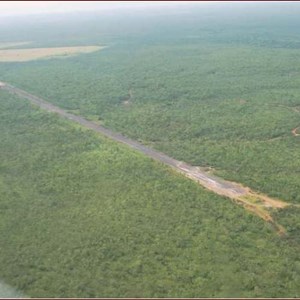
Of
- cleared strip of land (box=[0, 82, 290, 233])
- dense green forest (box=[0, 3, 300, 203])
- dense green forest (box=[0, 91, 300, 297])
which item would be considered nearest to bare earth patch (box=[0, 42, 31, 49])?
dense green forest (box=[0, 3, 300, 203])

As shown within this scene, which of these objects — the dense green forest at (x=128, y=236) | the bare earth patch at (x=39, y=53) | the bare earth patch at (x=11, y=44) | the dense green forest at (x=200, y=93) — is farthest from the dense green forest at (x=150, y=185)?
the bare earth patch at (x=11, y=44)

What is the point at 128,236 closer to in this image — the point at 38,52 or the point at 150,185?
the point at 150,185

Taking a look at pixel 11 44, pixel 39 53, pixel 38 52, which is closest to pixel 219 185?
pixel 39 53

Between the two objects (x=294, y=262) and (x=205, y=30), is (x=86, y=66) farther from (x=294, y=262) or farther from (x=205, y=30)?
(x=294, y=262)

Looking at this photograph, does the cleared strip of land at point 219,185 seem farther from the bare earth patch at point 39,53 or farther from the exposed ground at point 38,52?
the exposed ground at point 38,52

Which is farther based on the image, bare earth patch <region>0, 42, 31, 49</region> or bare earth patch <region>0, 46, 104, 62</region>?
bare earth patch <region>0, 42, 31, 49</region>

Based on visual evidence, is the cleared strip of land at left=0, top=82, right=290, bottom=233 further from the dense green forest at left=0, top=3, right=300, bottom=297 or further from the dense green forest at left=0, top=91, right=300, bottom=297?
the dense green forest at left=0, top=91, right=300, bottom=297
